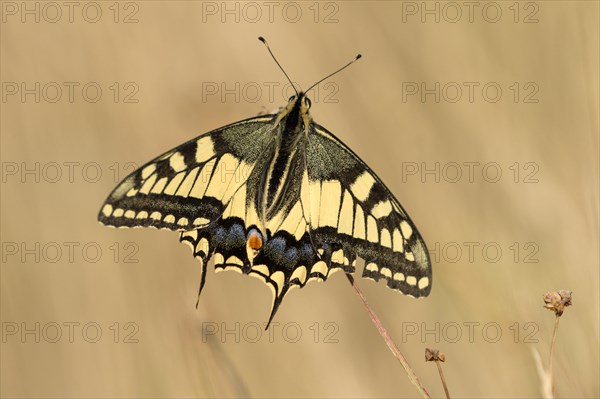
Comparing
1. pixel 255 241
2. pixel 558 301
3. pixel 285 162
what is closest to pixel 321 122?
pixel 285 162

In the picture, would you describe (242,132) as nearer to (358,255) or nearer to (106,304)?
(358,255)

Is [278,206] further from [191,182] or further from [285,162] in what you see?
[191,182]

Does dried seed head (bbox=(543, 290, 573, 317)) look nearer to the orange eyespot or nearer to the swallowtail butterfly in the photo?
the swallowtail butterfly

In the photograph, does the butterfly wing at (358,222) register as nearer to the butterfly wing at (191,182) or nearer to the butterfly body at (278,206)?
the butterfly body at (278,206)

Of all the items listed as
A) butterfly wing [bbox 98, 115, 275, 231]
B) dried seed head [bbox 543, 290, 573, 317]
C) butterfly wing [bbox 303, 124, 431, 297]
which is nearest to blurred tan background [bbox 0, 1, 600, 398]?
butterfly wing [bbox 303, 124, 431, 297]

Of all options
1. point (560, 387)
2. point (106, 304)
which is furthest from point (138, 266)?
point (560, 387)

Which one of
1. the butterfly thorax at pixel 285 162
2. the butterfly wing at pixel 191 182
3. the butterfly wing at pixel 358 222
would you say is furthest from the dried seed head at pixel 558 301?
the butterfly wing at pixel 191 182
